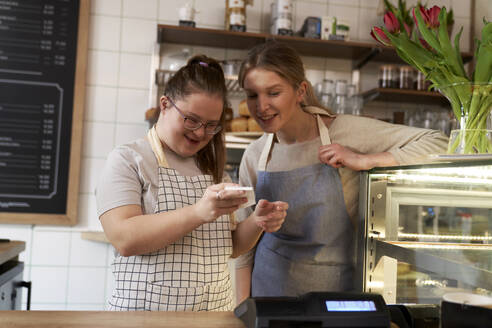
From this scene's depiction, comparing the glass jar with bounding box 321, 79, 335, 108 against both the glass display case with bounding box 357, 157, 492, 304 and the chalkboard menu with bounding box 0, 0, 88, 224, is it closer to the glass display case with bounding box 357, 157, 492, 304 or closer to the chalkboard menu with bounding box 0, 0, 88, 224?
the chalkboard menu with bounding box 0, 0, 88, 224

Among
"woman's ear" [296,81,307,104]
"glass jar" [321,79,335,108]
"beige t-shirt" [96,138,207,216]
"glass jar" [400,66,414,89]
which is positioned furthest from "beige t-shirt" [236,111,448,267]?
"glass jar" [400,66,414,89]

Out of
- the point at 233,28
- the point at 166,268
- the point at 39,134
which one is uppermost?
the point at 233,28

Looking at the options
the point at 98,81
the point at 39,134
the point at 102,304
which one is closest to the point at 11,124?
the point at 39,134

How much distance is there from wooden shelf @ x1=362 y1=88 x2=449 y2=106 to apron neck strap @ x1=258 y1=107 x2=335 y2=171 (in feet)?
5.07

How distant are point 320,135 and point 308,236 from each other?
299mm

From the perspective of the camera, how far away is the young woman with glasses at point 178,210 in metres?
1.06

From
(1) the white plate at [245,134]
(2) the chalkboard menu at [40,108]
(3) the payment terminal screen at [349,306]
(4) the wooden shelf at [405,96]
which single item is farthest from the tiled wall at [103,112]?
(3) the payment terminal screen at [349,306]

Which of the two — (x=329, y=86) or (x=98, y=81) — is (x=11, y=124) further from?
(x=329, y=86)

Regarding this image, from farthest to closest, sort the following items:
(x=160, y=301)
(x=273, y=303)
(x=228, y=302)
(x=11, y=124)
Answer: (x=11, y=124) → (x=228, y=302) → (x=160, y=301) → (x=273, y=303)

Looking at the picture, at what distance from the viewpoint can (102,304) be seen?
9.57 ft

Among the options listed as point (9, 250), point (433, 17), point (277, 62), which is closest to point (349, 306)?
point (433, 17)

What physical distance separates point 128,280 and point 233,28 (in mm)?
2064

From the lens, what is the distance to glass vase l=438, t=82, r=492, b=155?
95 cm

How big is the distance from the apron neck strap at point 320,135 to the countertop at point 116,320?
2.17 feet
